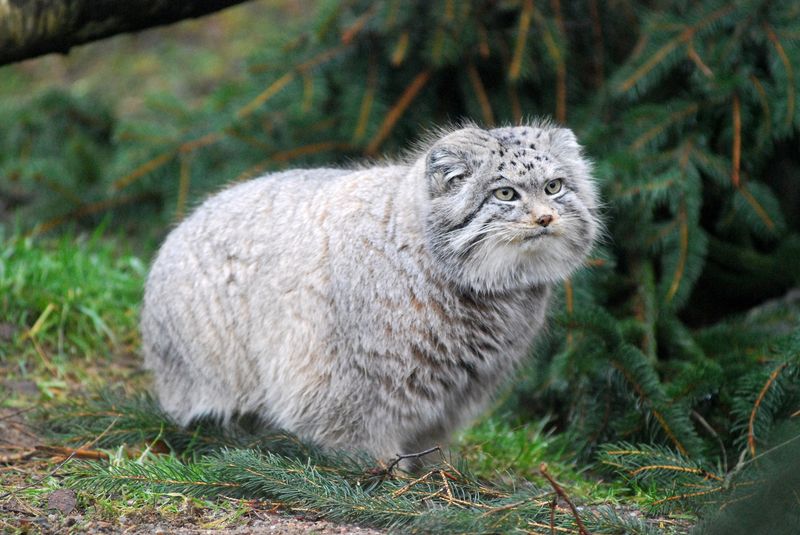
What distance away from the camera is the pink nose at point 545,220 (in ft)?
13.6

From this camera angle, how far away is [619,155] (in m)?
5.62

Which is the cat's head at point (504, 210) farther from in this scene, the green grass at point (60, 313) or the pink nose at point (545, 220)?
the green grass at point (60, 313)

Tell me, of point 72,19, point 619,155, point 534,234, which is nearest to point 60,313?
point 72,19

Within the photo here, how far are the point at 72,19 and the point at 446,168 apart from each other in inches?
86.1

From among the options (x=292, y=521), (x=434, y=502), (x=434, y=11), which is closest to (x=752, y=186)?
(x=434, y=11)

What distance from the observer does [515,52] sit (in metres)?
6.14

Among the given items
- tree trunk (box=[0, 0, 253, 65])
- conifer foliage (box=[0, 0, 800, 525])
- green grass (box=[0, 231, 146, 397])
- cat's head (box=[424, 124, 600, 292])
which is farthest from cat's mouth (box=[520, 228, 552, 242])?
green grass (box=[0, 231, 146, 397])

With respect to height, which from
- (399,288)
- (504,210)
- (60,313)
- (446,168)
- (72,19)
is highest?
(72,19)

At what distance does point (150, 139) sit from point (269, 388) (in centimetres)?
297

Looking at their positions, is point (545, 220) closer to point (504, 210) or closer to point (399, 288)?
point (504, 210)

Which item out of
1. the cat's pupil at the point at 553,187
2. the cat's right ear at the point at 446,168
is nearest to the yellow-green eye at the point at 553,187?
the cat's pupil at the point at 553,187

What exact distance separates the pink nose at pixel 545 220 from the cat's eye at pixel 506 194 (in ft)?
0.58

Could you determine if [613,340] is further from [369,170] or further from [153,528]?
[153,528]

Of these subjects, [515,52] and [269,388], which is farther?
[515,52]
